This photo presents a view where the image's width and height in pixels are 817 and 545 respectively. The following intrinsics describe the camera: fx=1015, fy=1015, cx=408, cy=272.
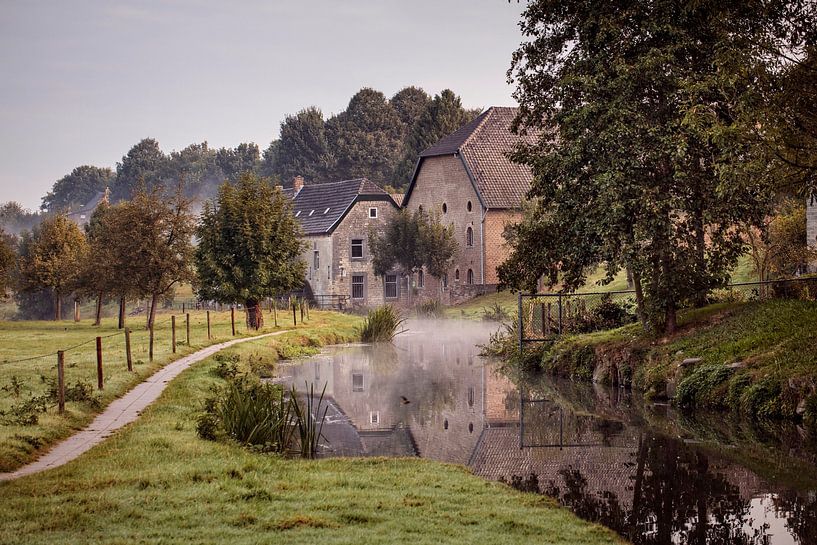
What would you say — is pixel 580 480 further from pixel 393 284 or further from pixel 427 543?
pixel 393 284

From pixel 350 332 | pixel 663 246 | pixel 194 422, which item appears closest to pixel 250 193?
pixel 350 332

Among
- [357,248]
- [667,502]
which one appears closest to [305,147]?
[357,248]

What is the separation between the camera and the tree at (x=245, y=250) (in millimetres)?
42250

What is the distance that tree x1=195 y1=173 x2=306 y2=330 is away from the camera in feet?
139

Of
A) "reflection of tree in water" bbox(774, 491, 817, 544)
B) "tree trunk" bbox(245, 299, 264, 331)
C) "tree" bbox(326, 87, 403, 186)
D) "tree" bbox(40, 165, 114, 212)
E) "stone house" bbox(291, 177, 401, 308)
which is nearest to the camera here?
"reflection of tree in water" bbox(774, 491, 817, 544)

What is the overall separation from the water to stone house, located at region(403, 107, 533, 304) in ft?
109

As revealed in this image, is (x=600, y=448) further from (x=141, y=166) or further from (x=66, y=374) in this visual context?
(x=141, y=166)

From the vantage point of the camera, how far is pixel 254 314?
43781 mm

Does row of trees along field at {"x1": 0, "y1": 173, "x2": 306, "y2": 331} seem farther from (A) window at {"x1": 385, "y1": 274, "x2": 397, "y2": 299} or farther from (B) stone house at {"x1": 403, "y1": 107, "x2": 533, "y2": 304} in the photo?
(A) window at {"x1": 385, "y1": 274, "x2": 397, "y2": 299}

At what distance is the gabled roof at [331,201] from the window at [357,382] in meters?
39.0

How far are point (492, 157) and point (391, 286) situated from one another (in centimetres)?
1146

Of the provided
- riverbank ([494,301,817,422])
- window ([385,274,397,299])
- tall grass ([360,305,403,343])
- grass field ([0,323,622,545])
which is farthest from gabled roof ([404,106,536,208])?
grass field ([0,323,622,545])

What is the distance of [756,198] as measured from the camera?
25188mm

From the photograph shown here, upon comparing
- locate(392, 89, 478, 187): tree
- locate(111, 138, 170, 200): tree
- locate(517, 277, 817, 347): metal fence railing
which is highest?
locate(111, 138, 170, 200): tree
